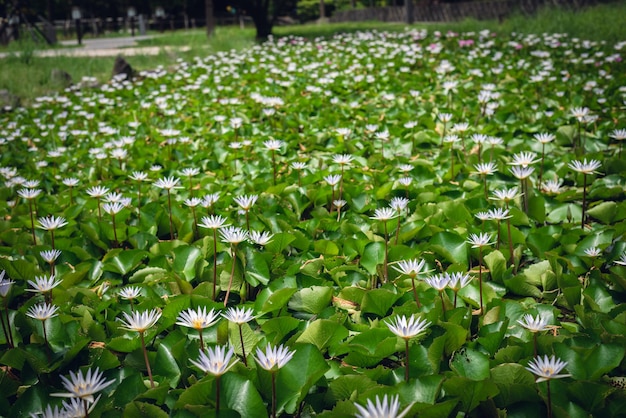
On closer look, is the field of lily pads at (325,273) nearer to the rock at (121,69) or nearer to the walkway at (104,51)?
the rock at (121,69)

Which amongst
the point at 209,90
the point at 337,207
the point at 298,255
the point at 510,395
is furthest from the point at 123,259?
the point at 209,90

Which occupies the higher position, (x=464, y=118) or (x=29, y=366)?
(x=464, y=118)

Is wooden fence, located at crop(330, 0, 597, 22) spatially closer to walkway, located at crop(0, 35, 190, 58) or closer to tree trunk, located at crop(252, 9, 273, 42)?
tree trunk, located at crop(252, 9, 273, 42)

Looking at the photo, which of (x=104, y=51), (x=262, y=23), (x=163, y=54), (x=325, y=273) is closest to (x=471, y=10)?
(x=262, y=23)

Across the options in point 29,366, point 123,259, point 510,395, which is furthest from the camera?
point 123,259

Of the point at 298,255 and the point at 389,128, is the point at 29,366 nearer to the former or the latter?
the point at 298,255

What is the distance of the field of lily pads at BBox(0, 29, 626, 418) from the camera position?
1.01 m

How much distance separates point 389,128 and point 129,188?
1.56 m

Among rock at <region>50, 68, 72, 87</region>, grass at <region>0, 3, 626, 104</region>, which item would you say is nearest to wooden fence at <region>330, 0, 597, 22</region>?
grass at <region>0, 3, 626, 104</region>

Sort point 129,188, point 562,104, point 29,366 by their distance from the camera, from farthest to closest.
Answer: point 562,104 → point 129,188 → point 29,366

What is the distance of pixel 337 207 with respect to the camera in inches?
82.7

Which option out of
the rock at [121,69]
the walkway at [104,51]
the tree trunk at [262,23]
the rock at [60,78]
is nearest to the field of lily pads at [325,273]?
the rock at [60,78]

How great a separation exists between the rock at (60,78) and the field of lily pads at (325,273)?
2951mm

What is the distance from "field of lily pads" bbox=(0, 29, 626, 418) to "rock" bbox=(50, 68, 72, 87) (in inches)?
116
